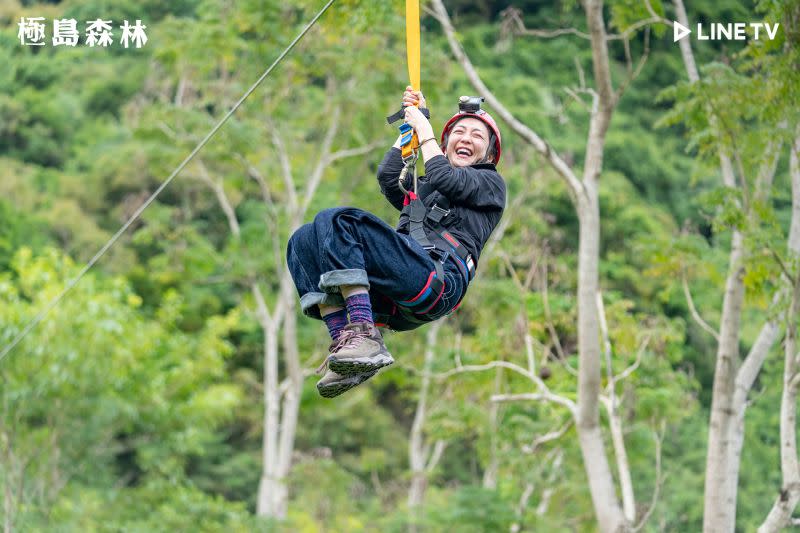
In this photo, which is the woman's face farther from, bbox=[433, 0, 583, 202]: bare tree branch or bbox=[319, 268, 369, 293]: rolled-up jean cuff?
bbox=[433, 0, 583, 202]: bare tree branch

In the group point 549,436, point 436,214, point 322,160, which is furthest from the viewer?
point 322,160

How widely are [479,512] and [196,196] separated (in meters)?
10.5

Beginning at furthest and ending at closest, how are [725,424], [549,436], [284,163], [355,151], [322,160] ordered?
[355,151], [322,160], [284,163], [549,436], [725,424]

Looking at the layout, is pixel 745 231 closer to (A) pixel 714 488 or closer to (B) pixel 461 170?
(A) pixel 714 488

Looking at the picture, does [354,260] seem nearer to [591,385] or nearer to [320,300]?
[320,300]

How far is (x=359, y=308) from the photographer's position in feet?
13.6

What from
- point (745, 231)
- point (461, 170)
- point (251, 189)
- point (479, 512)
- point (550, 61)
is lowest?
point (479, 512)

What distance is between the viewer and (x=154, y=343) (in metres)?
17.2

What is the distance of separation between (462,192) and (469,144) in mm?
338

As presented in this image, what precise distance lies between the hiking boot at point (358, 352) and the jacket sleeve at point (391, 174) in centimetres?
74

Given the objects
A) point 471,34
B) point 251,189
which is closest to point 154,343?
point 251,189

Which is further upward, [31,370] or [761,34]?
[761,34]

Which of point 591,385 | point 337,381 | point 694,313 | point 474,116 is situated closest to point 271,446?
point 591,385

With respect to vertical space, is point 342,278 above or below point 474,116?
below
